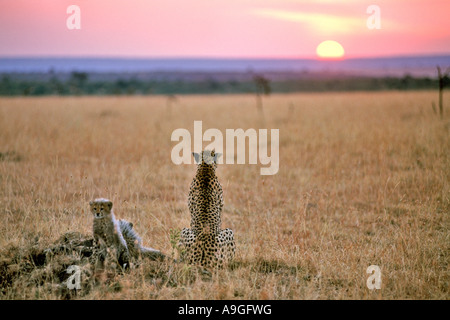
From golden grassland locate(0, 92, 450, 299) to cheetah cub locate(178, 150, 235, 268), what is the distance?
155 mm

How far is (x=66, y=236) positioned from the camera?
194 inches

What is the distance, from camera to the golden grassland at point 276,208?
4.20 meters

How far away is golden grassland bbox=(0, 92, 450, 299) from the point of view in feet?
13.8

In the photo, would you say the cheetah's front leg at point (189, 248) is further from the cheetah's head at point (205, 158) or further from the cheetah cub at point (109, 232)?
the cheetah's head at point (205, 158)

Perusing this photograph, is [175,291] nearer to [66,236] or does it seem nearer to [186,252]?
[186,252]

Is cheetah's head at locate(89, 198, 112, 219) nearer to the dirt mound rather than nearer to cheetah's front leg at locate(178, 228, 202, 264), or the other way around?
Answer: the dirt mound

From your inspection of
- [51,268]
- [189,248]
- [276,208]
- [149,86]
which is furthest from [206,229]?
[149,86]

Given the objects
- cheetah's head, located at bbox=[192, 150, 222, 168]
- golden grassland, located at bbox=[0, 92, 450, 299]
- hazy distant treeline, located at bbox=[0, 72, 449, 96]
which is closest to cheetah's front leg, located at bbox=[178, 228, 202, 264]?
golden grassland, located at bbox=[0, 92, 450, 299]

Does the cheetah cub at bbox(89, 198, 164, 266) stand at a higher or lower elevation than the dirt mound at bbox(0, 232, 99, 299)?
higher

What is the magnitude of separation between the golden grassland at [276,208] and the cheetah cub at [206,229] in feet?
0.51

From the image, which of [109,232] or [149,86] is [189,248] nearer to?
[109,232]

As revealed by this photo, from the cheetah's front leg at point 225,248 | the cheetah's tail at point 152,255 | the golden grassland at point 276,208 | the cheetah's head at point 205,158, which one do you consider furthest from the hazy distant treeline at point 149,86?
Answer: the cheetah's front leg at point 225,248

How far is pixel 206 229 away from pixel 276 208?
2.59 metres

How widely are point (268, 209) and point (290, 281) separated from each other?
2.41m
